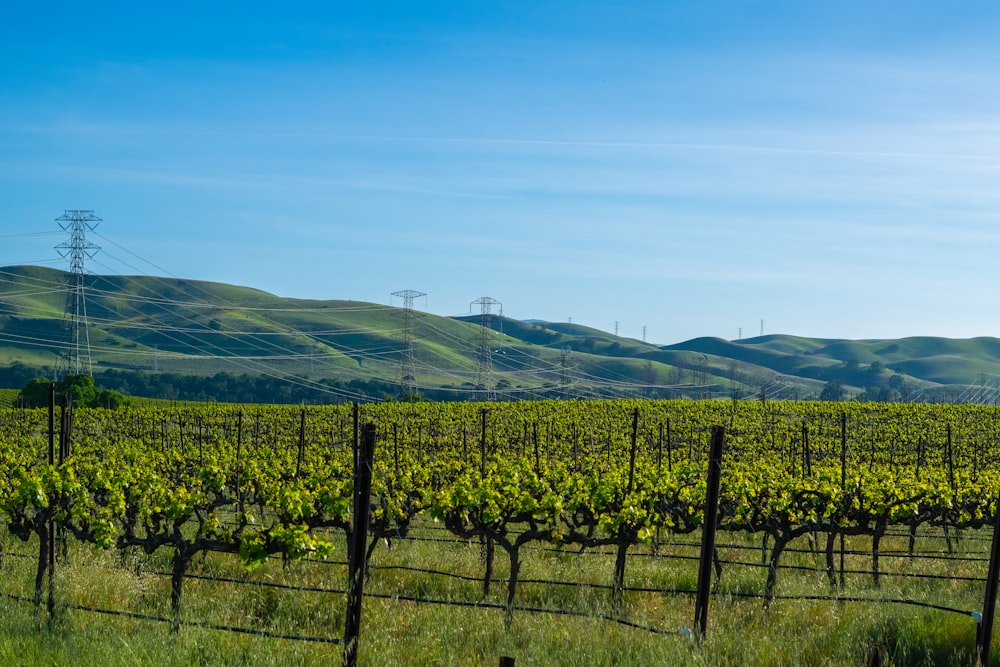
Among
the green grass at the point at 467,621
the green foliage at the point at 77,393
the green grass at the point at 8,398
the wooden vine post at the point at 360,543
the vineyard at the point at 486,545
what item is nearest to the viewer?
the wooden vine post at the point at 360,543

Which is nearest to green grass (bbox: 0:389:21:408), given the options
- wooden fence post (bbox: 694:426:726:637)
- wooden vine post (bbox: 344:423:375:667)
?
wooden vine post (bbox: 344:423:375:667)

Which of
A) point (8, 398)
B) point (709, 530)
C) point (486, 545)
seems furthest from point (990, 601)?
point (8, 398)

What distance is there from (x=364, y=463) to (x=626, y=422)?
35600mm

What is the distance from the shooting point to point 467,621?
10.5 metres

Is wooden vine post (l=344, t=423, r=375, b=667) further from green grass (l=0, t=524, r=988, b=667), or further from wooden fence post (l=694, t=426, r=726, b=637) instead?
wooden fence post (l=694, t=426, r=726, b=637)

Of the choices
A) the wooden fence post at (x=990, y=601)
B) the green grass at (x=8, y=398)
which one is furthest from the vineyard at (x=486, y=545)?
the green grass at (x=8, y=398)

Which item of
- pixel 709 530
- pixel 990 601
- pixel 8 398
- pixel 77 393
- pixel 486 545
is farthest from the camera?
pixel 8 398

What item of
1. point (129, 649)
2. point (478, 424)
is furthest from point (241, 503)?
point (478, 424)

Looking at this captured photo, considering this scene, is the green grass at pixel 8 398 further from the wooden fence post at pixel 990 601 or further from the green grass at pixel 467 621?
the wooden fence post at pixel 990 601

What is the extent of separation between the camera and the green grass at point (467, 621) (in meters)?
8.64

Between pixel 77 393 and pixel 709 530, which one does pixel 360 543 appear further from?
pixel 77 393

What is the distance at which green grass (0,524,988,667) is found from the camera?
8641mm

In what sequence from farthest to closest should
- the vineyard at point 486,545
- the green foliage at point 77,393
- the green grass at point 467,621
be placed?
the green foliage at point 77,393, the vineyard at point 486,545, the green grass at point 467,621

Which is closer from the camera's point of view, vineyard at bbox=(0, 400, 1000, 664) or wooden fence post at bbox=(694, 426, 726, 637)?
wooden fence post at bbox=(694, 426, 726, 637)
